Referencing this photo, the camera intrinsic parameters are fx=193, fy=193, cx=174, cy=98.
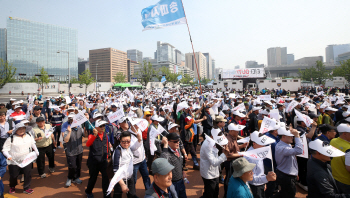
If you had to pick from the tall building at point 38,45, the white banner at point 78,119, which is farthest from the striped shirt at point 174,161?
the tall building at point 38,45

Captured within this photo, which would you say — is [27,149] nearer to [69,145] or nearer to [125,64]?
[69,145]

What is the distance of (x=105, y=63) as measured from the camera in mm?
165625

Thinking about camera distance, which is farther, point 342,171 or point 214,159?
point 214,159

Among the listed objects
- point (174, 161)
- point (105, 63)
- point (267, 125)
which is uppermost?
point (105, 63)

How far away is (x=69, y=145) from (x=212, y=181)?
3.92 meters

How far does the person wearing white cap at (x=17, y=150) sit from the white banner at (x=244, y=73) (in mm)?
41951

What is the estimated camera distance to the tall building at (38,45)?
9962 cm

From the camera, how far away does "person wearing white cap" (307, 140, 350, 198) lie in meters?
2.79

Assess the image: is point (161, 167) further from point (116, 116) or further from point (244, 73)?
point (244, 73)

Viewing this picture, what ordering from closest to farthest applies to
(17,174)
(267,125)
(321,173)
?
(321,173), (267,125), (17,174)

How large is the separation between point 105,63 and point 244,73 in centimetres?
14625

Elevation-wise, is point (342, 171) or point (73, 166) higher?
point (342, 171)

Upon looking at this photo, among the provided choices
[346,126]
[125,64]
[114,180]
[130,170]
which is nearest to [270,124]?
[346,126]

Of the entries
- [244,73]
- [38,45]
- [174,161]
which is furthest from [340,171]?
[38,45]
